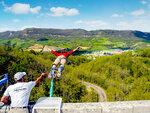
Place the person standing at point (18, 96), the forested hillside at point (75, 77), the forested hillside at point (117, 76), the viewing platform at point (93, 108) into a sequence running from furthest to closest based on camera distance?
the forested hillside at point (117, 76), the forested hillside at point (75, 77), the person standing at point (18, 96), the viewing platform at point (93, 108)

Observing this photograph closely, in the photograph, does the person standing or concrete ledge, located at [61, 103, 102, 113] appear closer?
concrete ledge, located at [61, 103, 102, 113]

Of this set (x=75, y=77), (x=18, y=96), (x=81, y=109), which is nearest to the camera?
(x=81, y=109)

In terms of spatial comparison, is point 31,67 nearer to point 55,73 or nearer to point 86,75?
point 55,73

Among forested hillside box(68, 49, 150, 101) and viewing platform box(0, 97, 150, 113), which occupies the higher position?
viewing platform box(0, 97, 150, 113)

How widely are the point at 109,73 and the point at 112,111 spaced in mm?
57245

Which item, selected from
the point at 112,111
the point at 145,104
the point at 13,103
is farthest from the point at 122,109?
the point at 13,103

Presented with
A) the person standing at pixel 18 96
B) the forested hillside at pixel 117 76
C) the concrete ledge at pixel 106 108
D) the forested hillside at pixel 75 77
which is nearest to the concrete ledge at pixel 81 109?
A: the concrete ledge at pixel 106 108

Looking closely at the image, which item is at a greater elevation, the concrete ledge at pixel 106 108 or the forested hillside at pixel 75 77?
the concrete ledge at pixel 106 108

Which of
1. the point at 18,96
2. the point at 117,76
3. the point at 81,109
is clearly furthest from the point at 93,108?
the point at 117,76

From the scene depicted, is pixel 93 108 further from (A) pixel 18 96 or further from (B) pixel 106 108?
(A) pixel 18 96

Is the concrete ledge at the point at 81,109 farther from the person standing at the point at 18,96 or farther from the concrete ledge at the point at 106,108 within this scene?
the person standing at the point at 18,96

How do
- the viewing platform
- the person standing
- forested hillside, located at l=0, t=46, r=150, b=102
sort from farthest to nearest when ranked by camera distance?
1. forested hillside, located at l=0, t=46, r=150, b=102
2. the person standing
3. the viewing platform

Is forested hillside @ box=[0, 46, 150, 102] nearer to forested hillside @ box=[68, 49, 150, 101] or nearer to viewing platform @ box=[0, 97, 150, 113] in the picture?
forested hillside @ box=[68, 49, 150, 101]

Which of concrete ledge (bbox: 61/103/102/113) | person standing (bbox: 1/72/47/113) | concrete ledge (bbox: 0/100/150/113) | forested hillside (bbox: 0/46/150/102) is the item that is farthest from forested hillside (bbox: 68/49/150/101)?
person standing (bbox: 1/72/47/113)
